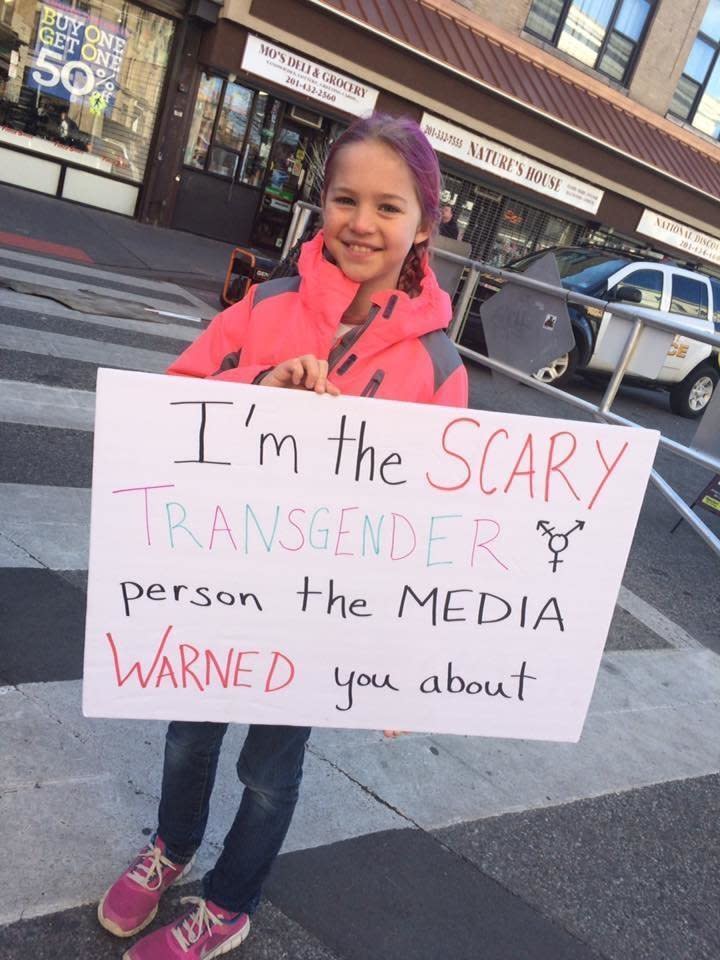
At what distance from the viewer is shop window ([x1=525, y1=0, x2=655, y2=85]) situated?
52.7ft

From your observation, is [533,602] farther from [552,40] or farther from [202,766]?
[552,40]

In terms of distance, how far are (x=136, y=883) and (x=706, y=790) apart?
6.97ft

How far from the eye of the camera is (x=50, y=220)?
12.2 meters

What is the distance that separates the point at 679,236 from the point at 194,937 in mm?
19658

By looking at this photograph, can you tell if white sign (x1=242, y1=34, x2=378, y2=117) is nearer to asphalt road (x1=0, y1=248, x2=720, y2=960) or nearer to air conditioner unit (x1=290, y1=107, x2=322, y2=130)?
air conditioner unit (x1=290, y1=107, x2=322, y2=130)

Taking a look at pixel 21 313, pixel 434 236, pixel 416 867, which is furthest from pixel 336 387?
pixel 21 313

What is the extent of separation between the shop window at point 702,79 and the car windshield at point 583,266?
31.6 feet

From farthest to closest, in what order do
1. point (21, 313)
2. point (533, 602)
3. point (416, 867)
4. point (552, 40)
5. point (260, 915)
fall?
point (552, 40)
point (21, 313)
point (416, 867)
point (260, 915)
point (533, 602)

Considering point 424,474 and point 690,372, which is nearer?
point 424,474

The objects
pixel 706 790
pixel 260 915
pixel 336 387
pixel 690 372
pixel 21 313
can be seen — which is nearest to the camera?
pixel 336 387

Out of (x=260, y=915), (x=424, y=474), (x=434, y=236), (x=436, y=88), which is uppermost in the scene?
(x=436, y=88)

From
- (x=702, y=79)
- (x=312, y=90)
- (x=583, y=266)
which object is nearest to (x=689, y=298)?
(x=583, y=266)

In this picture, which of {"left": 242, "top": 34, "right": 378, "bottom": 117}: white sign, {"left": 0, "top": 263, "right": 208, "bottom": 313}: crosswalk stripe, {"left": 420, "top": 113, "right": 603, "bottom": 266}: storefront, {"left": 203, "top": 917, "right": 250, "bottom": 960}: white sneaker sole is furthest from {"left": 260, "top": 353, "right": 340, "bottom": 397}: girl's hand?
{"left": 420, "top": 113, "right": 603, "bottom": 266}: storefront

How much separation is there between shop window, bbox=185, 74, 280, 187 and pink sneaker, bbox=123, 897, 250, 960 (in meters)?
14.4
